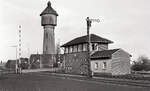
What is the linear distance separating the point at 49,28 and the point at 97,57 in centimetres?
4376

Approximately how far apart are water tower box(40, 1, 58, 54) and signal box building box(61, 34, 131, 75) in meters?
Answer: 28.9

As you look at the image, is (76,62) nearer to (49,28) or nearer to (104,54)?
(104,54)

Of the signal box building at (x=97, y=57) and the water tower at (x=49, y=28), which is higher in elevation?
the water tower at (x=49, y=28)

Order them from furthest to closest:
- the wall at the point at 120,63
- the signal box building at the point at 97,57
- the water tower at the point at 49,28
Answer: the water tower at the point at 49,28
the signal box building at the point at 97,57
the wall at the point at 120,63

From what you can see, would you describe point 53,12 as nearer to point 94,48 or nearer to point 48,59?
point 48,59

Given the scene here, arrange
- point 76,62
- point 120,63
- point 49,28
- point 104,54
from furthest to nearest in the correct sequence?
point 49,28
point 76,62
point 104,54
point 120,63

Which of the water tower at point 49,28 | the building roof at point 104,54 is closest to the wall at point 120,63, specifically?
the building roof at point 104,54

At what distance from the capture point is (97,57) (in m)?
45.2

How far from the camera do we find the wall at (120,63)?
136 ft

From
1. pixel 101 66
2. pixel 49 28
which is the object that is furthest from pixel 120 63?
pixel 49 28

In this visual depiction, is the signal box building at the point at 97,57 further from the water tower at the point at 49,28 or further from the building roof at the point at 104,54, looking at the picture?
the water tower at the point at 49,28

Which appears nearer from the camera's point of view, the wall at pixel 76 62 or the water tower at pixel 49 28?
the wall at pixel 76 62

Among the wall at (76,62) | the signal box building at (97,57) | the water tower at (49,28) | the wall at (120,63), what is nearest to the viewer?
the wall at (120,63)

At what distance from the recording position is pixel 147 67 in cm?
5528
